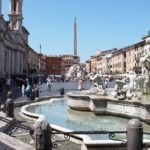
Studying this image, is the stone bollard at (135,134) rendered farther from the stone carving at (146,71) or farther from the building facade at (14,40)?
the building facade at (14,40)

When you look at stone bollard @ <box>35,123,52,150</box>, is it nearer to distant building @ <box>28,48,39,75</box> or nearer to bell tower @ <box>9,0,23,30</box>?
bell tower @ <box>9,0,23,30</box>

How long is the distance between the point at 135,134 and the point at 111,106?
8864 mm

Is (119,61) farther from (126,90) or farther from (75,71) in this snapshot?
(126,90)

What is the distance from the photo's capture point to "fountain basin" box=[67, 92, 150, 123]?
13624 mm

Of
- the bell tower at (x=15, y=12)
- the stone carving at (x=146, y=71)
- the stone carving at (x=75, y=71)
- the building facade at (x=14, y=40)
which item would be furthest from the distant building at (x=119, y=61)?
the stone carving at (x=146, y=71)

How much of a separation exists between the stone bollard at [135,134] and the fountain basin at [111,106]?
608cm

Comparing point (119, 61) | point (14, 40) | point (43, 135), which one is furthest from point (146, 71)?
point (119, 61)

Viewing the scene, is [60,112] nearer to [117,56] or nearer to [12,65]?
[12,65]

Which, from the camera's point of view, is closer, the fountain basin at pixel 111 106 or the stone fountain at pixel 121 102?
the fountain basin at pixel 111 106

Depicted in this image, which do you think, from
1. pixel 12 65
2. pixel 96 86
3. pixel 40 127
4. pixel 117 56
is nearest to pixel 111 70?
pixel 117 56

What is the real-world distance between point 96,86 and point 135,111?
5.42 metres

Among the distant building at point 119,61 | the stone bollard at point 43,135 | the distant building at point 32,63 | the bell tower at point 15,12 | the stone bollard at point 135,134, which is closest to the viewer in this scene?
the stone bollard at point 135,134

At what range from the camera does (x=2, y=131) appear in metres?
11.9

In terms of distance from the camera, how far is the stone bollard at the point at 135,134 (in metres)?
7.09
